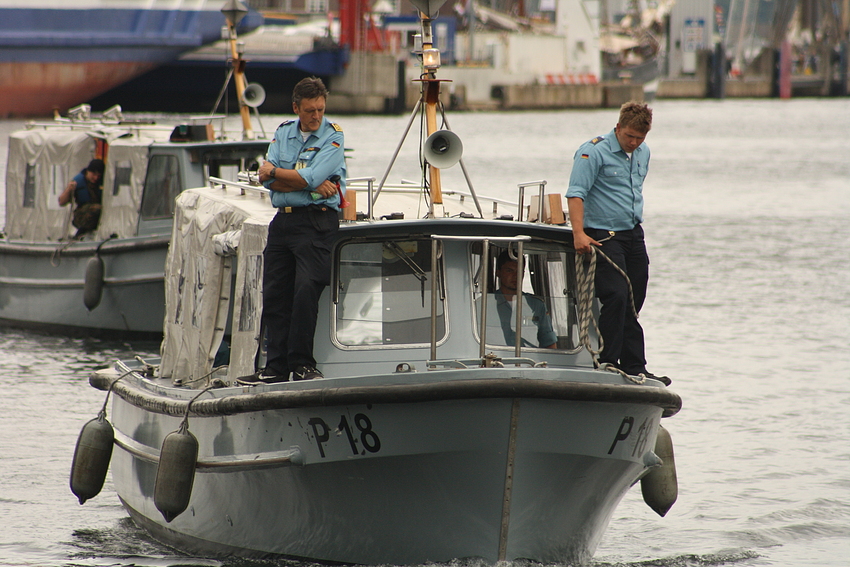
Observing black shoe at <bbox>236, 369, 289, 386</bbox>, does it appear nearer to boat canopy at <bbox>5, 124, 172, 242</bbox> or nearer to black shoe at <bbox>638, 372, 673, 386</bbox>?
black shoe at <bbox>638, 372, 673, 386</bbox>

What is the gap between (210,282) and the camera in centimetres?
924

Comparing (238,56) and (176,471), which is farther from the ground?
(238,56)

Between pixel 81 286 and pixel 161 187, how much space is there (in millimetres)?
1890

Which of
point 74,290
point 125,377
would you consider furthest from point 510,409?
point 74,290

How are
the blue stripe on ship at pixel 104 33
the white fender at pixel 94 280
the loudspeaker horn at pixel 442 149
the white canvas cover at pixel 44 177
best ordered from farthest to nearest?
the blue stripe on ship at pixel 104 33, the white canvas cover at pixel 44 177, the white fender at pixel 94 280, the loudspeaker horn at pixel 442 149

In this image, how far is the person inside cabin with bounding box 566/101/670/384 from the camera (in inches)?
320

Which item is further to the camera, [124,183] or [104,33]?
[104,33]

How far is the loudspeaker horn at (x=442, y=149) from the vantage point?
7.77 m

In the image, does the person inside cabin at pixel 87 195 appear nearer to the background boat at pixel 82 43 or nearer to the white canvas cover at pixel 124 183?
the white canvas cover at pixel 124 183

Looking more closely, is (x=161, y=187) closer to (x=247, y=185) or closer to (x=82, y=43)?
(x=247, y=185)

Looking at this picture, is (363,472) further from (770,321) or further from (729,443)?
(770,321)

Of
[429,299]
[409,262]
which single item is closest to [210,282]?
[409,262]

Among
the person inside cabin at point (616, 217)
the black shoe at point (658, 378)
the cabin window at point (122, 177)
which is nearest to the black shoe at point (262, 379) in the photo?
the person inside cabin at point (616, 217)

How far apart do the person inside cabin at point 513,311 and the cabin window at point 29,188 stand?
12.5 metres
